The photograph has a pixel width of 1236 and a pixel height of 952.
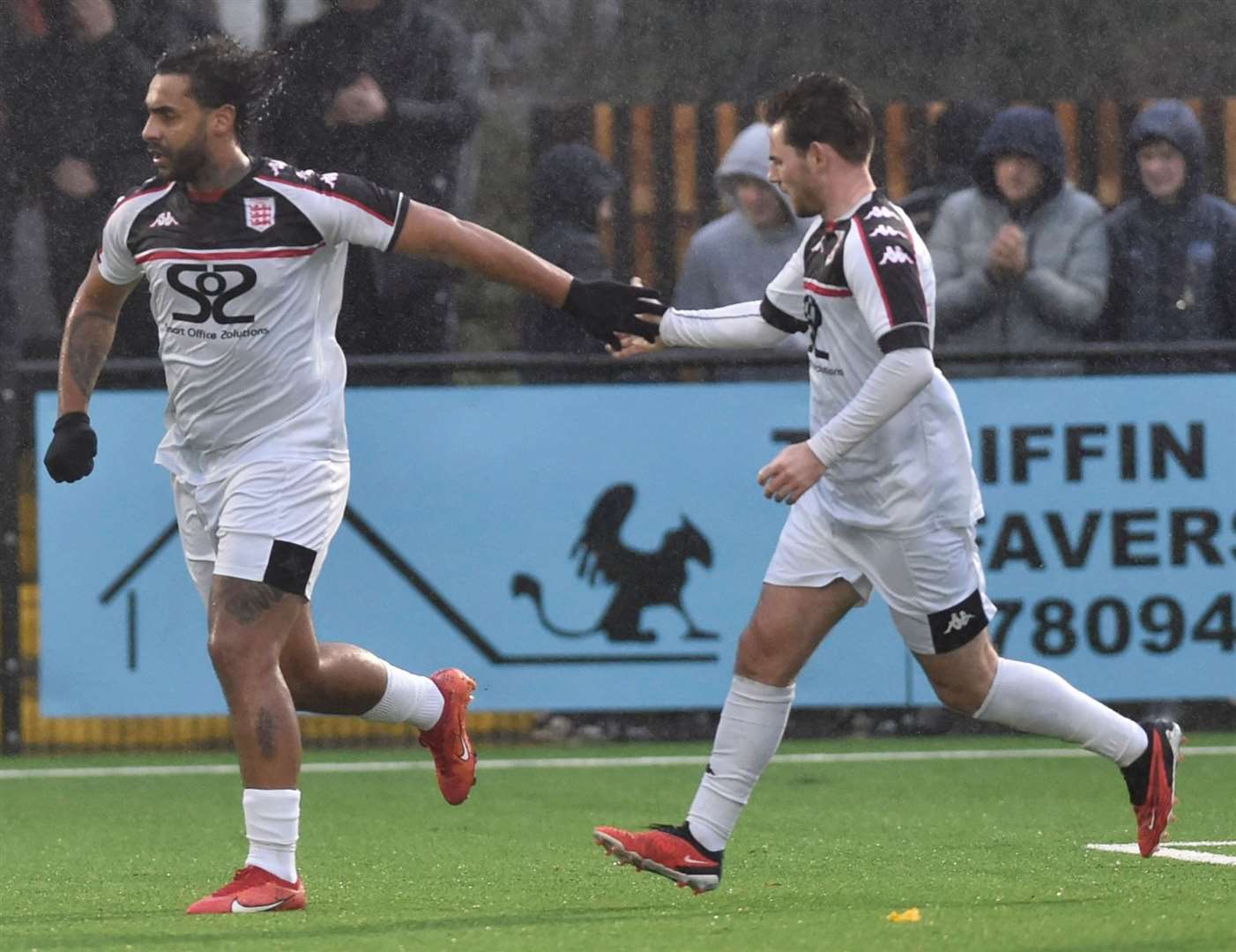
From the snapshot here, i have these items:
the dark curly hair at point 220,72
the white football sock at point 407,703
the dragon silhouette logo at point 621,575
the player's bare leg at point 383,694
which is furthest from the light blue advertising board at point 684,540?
the dark curly hair at point 220,72

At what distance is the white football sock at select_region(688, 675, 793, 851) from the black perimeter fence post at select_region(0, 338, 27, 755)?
4.44 m

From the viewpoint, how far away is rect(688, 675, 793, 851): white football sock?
231 inches

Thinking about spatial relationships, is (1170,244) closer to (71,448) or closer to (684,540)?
(684,540)

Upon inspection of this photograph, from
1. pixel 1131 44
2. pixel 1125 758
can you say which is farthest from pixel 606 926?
pixel 1131 44

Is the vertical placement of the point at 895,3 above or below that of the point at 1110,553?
above

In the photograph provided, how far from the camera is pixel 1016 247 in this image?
9.83 metres

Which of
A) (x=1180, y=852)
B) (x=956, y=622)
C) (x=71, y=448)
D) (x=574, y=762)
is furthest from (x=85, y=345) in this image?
(x=574, y=762)

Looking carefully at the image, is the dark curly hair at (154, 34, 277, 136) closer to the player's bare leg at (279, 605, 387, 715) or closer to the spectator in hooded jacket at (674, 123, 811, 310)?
the player's bare leg at (279, 605, 387, 715)

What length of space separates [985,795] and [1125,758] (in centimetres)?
226

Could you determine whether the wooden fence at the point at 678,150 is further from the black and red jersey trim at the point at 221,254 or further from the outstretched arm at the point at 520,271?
the black and red jersey trim at the point at 221,254

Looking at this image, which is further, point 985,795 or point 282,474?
point 985,795

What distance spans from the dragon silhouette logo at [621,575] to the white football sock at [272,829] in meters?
3.89

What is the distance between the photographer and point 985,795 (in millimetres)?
8344

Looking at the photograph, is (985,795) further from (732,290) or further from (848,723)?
(732,290)
